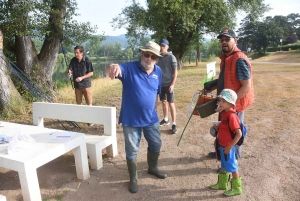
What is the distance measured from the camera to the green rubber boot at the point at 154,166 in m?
3.25

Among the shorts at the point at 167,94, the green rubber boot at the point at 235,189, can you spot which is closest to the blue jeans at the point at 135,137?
the green rubber boot at the point at 235,189

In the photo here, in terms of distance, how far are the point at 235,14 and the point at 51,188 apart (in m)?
21.1

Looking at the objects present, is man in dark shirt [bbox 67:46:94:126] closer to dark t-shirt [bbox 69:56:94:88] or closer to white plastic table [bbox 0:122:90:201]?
dark t-shirt [bbox 69:56:94:88]

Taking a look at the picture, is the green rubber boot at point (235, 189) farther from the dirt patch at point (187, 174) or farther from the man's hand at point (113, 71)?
the man's hand at point (113, 71)

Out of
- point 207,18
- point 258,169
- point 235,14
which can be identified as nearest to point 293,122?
point 258,169

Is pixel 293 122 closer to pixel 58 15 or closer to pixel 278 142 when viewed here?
pixel 278 142

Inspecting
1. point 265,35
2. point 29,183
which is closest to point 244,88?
point 29,183

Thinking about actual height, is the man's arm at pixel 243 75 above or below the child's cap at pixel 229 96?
above

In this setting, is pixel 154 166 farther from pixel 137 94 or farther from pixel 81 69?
pixel 81 69

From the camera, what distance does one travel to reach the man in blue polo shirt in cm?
274

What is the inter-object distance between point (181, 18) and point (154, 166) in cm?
1672

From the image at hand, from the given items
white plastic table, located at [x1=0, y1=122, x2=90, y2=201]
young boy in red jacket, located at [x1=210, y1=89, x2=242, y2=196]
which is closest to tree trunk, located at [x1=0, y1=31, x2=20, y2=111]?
white plastic table, located at [x1=0, y1=122, x2=90, y2=201]

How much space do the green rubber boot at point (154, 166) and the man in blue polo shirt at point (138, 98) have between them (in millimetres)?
309

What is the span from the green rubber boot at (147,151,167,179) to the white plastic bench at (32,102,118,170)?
Answer: 0.74 m
